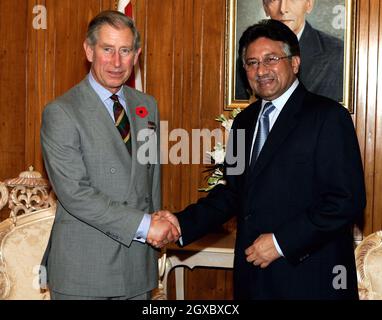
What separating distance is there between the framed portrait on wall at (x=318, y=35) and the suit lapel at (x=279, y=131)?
184cm

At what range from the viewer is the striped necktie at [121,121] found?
2.43 metres

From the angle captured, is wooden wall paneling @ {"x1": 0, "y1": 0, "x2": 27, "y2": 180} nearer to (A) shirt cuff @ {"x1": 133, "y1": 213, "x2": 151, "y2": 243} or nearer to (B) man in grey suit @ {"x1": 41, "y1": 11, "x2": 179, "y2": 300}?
(B) man in grey suit @ {"x1": 41, "y1": 11, "x2": 179, "y2": 300}

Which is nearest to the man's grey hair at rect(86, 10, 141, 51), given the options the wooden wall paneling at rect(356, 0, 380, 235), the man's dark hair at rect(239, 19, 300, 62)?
the man's dark hair at rect(239, 19, 300, 62)

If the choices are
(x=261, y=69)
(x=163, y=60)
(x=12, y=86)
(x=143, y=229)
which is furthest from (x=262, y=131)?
(x=12, y=86)

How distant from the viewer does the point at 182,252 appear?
3.81 m

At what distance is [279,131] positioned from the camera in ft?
7.74

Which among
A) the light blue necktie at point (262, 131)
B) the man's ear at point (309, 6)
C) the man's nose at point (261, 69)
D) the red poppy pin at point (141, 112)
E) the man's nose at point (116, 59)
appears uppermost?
the man's ear at point (309, 6)

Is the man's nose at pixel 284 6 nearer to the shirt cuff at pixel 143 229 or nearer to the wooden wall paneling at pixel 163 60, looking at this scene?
the wooden wall paneling at pixel 163 60

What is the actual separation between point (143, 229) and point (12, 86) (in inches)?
106

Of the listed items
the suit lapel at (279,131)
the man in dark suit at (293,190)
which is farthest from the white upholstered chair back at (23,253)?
the suit lapel at (279,131)

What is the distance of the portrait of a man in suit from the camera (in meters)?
4.21
